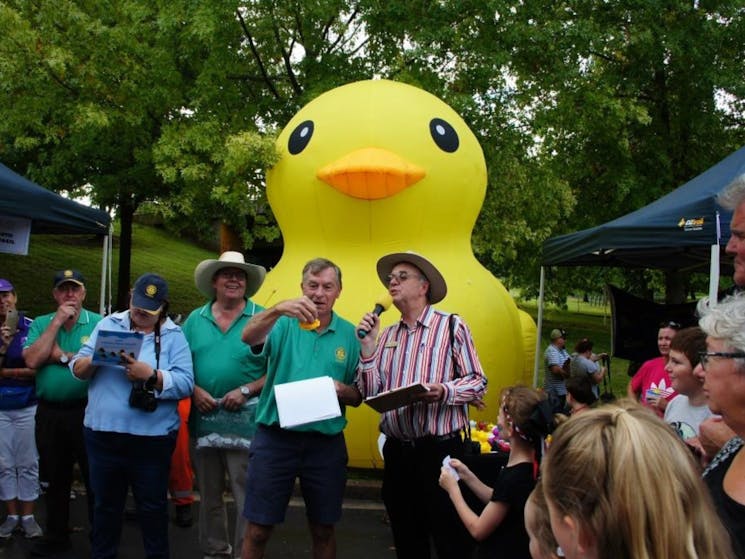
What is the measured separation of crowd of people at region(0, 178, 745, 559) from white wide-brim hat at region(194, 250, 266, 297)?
2 centimetres

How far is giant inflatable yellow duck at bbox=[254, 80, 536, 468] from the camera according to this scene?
6.51m

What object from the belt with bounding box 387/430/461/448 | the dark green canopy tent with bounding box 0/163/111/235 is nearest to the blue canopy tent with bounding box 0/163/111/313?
the dark green canopy tent with bounding box 0/163/111/235

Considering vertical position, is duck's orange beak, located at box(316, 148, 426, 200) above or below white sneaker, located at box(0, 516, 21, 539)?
above

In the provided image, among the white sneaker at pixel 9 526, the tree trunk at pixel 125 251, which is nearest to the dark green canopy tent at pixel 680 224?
the white sneaker at pixel 9 526

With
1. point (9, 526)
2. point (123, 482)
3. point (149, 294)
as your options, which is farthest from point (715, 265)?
point (9, 526)

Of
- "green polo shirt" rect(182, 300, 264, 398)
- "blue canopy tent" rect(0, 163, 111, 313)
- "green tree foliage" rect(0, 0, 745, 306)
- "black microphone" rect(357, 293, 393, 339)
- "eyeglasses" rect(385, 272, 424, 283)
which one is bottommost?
"green polo shirt" rect(182, 300, 264, 398)

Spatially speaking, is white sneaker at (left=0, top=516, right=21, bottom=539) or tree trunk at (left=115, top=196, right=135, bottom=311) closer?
white sneaker at (left=0, top=516, right=21, bottom=539)

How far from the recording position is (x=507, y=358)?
691 centimetres

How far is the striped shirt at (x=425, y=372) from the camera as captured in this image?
399 centimetres

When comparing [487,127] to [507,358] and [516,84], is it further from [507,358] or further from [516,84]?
[507,358]

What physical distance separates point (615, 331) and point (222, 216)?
19.6ft

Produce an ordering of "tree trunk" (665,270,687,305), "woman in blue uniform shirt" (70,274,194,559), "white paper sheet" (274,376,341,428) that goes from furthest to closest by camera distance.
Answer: "tree trunk" (665,270,687,305), "woman in blue uniform shirt" (70,274,194,559), "white paper sheet" (274,376,341,428)

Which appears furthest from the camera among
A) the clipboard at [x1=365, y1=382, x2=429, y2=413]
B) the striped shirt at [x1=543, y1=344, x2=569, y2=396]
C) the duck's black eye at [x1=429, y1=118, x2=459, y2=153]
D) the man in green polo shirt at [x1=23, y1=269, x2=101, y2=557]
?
the striped shirt at [x1=543, y1=344, x2=569, y2=396]

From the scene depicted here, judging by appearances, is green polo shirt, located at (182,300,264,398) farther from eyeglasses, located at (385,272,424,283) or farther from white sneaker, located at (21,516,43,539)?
white sneaker, located at (21,516,43,539)
